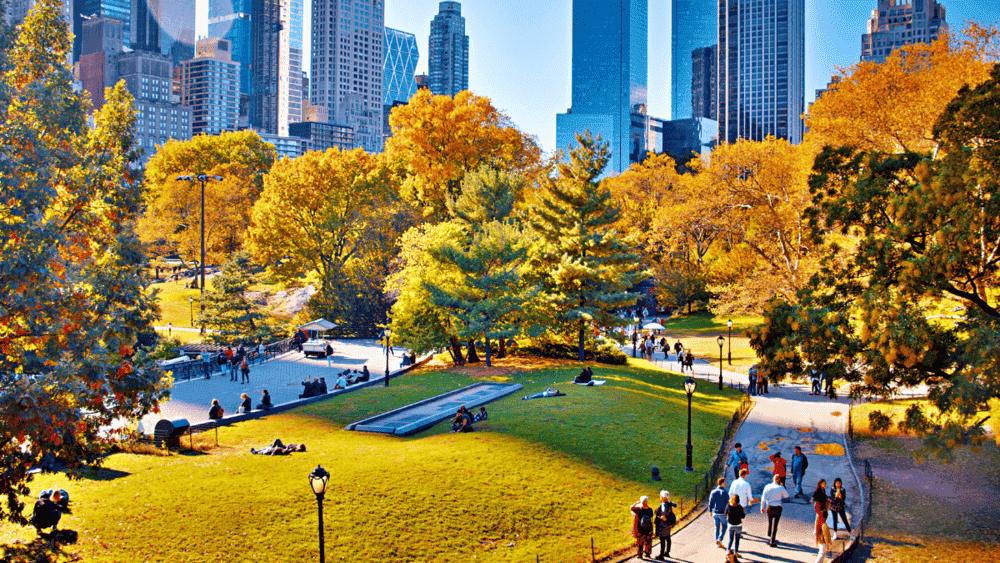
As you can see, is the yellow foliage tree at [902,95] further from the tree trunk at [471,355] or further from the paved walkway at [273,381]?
the paved walkway at [273,381]

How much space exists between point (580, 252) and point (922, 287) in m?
26.1

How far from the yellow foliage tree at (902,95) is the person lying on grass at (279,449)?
2298 centimetres

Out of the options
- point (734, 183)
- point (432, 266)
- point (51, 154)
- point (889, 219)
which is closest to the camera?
point (51, 154)

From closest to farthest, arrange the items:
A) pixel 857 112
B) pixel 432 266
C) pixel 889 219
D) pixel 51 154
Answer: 1. pixel 51 154
2. pixel 889 219
3. pixel 857 112
4. pixel 432 266

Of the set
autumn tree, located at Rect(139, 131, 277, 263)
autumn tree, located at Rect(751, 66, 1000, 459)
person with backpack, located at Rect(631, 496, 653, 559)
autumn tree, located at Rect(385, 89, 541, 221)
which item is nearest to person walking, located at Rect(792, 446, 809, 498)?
autumn tree, located at Rect(751, 66, 1000, 459)

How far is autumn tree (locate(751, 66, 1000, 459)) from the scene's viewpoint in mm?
13406

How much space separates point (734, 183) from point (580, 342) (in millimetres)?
12657

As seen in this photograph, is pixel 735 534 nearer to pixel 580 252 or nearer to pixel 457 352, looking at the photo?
pixel 457 352

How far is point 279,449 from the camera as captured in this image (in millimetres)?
19641

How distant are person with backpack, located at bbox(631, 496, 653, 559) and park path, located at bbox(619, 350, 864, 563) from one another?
0.32 metres

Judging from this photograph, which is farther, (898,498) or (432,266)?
(432,266)

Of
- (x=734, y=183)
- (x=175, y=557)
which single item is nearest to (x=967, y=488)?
(x=175, y=557)

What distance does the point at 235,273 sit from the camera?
42.2 metres

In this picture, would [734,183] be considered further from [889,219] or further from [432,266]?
[889,219]
